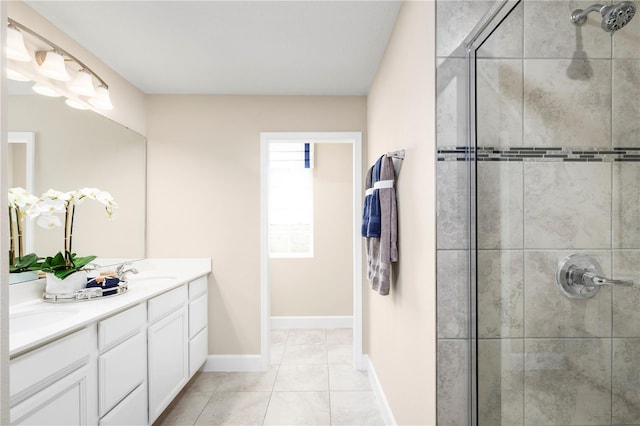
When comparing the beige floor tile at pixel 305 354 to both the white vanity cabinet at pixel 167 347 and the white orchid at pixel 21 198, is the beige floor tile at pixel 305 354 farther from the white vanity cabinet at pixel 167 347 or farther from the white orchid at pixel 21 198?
the white orchid at pixel 21 198

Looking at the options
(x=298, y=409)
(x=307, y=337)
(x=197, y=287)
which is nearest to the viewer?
(x=298, y=409)

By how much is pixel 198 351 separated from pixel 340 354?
A: 1375 millimetres

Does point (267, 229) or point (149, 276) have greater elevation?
point (267, 229)

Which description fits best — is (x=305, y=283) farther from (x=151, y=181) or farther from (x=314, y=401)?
(x=151, y=181)

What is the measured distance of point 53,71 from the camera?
70.1 inches

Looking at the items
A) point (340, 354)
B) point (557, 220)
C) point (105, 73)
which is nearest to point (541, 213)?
point (557, 220)

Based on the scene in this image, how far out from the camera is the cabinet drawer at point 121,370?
1.48 metres

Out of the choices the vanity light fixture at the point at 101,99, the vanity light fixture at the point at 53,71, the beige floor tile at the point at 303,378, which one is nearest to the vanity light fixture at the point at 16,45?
the vanity light fixture at the point at 53,71

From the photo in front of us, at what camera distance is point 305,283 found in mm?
A: 4082

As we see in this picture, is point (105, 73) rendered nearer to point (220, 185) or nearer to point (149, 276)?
point (220, 185)

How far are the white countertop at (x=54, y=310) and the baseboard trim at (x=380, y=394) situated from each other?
1.62m

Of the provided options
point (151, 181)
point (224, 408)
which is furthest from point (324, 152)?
point (224, 408)

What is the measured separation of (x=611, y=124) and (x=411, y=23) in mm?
1034

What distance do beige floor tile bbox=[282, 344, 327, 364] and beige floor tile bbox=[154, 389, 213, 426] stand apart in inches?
33.6
